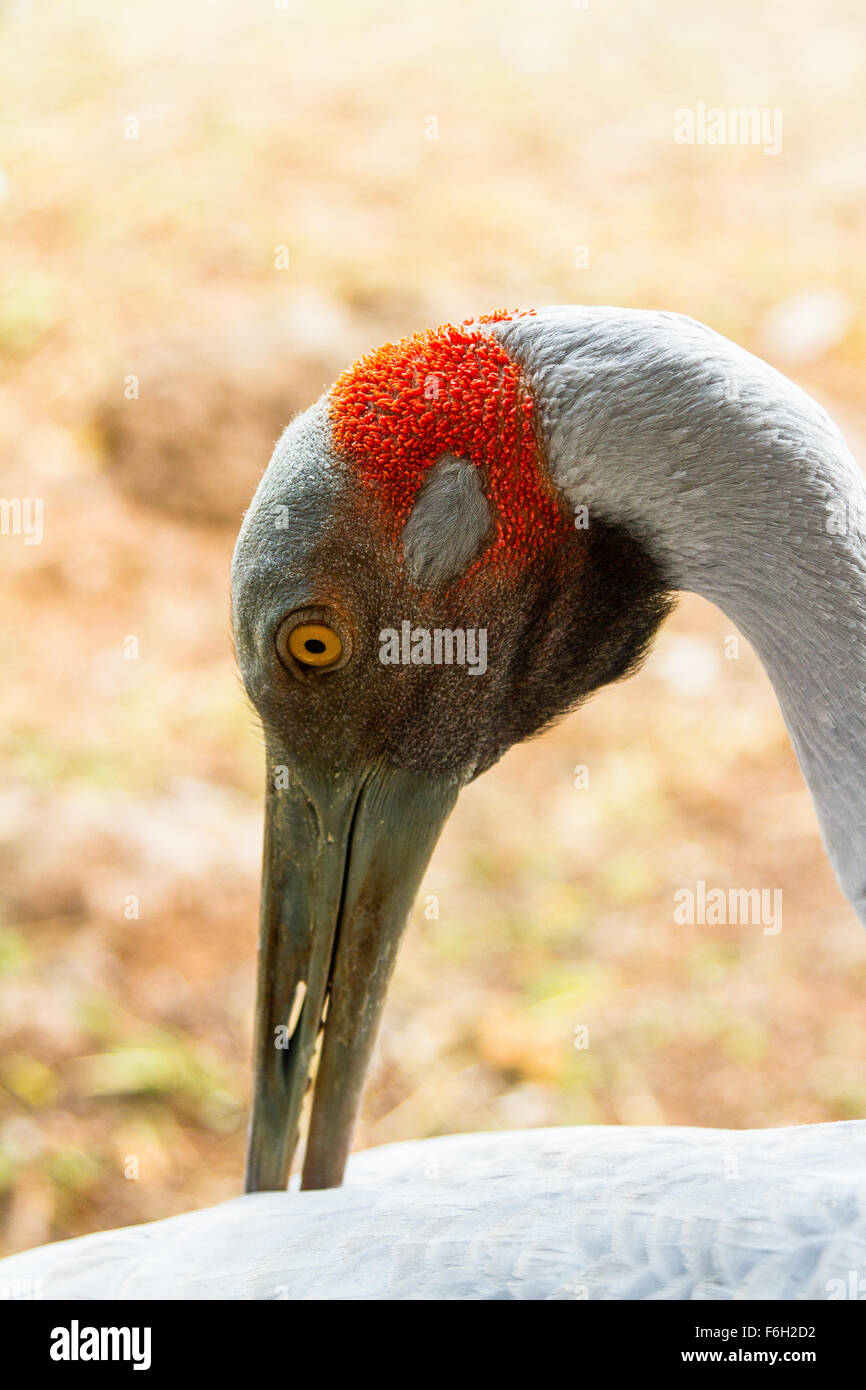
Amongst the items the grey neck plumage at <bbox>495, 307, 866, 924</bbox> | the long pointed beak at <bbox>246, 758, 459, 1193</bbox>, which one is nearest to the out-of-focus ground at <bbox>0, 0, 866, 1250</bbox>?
the long pointed beak at <bbox>246, 758, 459, 1193</bbox>

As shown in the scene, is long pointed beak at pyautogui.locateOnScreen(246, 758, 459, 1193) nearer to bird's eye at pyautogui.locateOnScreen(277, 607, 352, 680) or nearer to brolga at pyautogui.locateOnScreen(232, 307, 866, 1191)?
brolga at pyautogui.locateOnScreen(232, 307, 866, 1191)

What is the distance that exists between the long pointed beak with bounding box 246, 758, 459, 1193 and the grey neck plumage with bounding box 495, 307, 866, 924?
0.59 metres

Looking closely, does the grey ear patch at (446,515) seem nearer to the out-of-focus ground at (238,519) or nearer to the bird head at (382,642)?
the bird head at (382,642)

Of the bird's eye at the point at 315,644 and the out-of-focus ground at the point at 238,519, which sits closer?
the bird's eye at the point at 315,644

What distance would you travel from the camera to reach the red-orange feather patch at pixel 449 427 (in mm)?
1852

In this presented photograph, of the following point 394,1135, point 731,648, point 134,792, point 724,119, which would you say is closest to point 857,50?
point 724,119

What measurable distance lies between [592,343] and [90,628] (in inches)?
147

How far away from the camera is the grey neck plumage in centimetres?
177

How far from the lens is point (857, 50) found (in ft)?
27.6

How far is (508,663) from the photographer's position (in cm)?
205

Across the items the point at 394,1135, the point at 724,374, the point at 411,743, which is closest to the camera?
the point at 724,374

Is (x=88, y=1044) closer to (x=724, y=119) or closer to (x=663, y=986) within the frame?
(x=663, y=986)

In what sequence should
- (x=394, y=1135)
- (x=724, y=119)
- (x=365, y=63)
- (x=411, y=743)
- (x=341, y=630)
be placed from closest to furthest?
(x=341, y=630)
(x=411, y=743)
(x=394, y=1135)
(x=724, y=119)
(x=365, y=63)

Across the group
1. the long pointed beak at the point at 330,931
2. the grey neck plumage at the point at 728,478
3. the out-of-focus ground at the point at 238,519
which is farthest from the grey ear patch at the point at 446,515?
the out-of-focus ground at the point at 238,519
